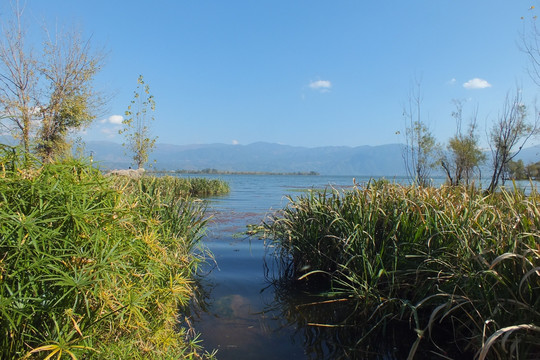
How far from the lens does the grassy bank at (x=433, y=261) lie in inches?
103

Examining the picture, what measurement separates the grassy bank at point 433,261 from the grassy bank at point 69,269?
6.84 feet

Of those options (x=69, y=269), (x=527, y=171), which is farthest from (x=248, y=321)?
(x=527, y=171)

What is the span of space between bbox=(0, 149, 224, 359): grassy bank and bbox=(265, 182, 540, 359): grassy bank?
209cm

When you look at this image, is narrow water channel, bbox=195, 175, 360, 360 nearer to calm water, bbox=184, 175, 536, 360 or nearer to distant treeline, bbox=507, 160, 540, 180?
calm water, bbox=184, 175, 536, 360

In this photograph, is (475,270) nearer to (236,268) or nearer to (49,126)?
(236,268)

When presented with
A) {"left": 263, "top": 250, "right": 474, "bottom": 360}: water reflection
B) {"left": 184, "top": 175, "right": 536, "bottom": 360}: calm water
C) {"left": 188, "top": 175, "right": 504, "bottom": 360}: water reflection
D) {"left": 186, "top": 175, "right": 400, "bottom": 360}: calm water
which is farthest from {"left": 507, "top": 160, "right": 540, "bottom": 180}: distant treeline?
{"left": 186, "top": 175, "right": 400, "bottom": 360}: calm water

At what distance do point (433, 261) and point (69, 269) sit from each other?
3.32 metres

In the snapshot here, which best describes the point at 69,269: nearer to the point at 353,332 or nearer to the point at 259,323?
the point at 259,323

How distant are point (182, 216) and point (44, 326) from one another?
356 centimetres

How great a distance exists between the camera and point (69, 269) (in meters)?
2.04

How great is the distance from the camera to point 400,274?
4.04 meters

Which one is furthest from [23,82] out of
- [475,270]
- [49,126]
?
[475,270]

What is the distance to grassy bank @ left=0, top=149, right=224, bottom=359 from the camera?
1854 mm

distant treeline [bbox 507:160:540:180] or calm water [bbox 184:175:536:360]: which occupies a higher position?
distant treeline [bbox 507:160:540:180]
